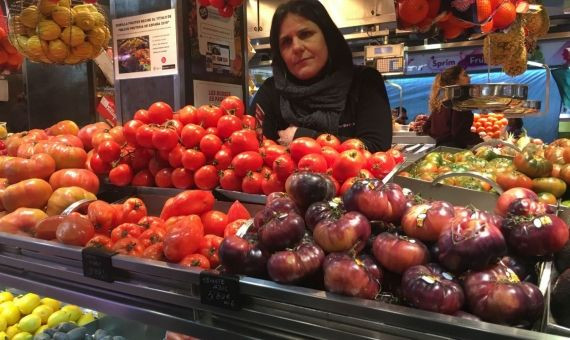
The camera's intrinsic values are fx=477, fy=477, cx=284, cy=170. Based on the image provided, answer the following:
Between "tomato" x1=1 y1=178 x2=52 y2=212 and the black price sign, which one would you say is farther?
"tomato" x1=1 y1=178 x2=52 y2=212

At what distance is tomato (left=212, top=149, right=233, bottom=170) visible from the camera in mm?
1979

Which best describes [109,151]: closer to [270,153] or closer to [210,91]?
[270,153]

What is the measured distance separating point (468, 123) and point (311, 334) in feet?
14.7

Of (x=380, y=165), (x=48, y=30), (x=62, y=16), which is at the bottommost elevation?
(x=380, y=165)

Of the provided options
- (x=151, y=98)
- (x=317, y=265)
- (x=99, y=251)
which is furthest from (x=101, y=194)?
(x=317, y=265)

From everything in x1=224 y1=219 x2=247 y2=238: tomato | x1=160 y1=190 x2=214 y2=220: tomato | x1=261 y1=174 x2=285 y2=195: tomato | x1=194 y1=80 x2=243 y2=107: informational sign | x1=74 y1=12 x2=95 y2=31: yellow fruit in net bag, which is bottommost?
x1=224 y1=219 x2=247 y2=238: tomato

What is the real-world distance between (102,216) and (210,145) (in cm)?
52

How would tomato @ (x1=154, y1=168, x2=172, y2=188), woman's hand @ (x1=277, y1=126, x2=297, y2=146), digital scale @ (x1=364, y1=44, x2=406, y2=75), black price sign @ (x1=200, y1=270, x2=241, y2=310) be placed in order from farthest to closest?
digital scale @ (x1=364, y1=44, x2=406, y2=75) < woman's hand @ (x1=277, y1=126, x2=297, y2=146) < tomato @ (x1=154, y1=168, x2=172, y2=188) < black price sign @ (x1=200, y1=270, x2=241, y2=310)

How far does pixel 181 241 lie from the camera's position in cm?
145

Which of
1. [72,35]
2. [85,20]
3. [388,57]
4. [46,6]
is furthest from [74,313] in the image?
[388,57]

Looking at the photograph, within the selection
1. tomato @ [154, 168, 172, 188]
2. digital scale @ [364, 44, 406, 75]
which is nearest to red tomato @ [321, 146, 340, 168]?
tomato @ [154, 168, 172, 188]

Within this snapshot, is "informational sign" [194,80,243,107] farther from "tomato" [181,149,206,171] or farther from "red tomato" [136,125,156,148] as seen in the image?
"tomato" [181,149,206,171]

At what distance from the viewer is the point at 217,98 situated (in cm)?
319

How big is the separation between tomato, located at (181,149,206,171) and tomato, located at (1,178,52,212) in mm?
604
